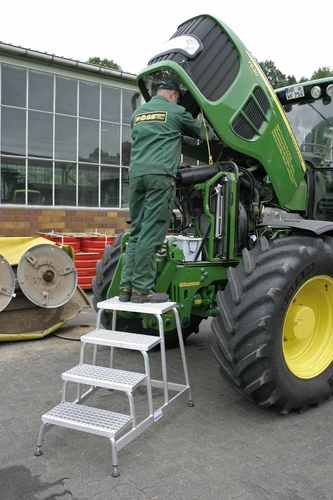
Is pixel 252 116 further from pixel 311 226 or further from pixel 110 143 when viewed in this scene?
pixel 110 143

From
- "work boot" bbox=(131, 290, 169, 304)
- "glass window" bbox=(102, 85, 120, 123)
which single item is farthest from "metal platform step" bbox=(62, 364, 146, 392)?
"glass window" bbox=(102, 85, 120, 123)

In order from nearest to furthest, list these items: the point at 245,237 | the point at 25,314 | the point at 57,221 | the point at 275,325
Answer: the point at 275,325 → the point at 245,237 → the point at 25,314 → the point at 57,221

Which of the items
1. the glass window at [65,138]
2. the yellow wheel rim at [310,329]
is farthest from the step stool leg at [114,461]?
the glass window at [65,138]

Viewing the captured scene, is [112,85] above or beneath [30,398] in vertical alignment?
above

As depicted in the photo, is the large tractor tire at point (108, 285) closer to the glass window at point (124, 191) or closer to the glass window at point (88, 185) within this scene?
the glass window at point (88, 185)

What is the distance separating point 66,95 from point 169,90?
8.79 m

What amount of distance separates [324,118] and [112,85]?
858cm

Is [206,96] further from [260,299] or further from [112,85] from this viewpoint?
[112,85]

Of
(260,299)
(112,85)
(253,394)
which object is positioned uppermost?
(112,85)

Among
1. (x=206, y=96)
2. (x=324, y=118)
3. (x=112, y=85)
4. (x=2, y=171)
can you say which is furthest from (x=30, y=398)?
(x=112, y=85)

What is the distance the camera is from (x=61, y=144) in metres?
11.9

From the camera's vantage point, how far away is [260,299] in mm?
3393

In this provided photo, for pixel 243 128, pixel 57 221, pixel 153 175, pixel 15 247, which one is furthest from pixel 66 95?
pixel 153 175

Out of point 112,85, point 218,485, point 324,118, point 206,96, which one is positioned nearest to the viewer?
point 218,485
